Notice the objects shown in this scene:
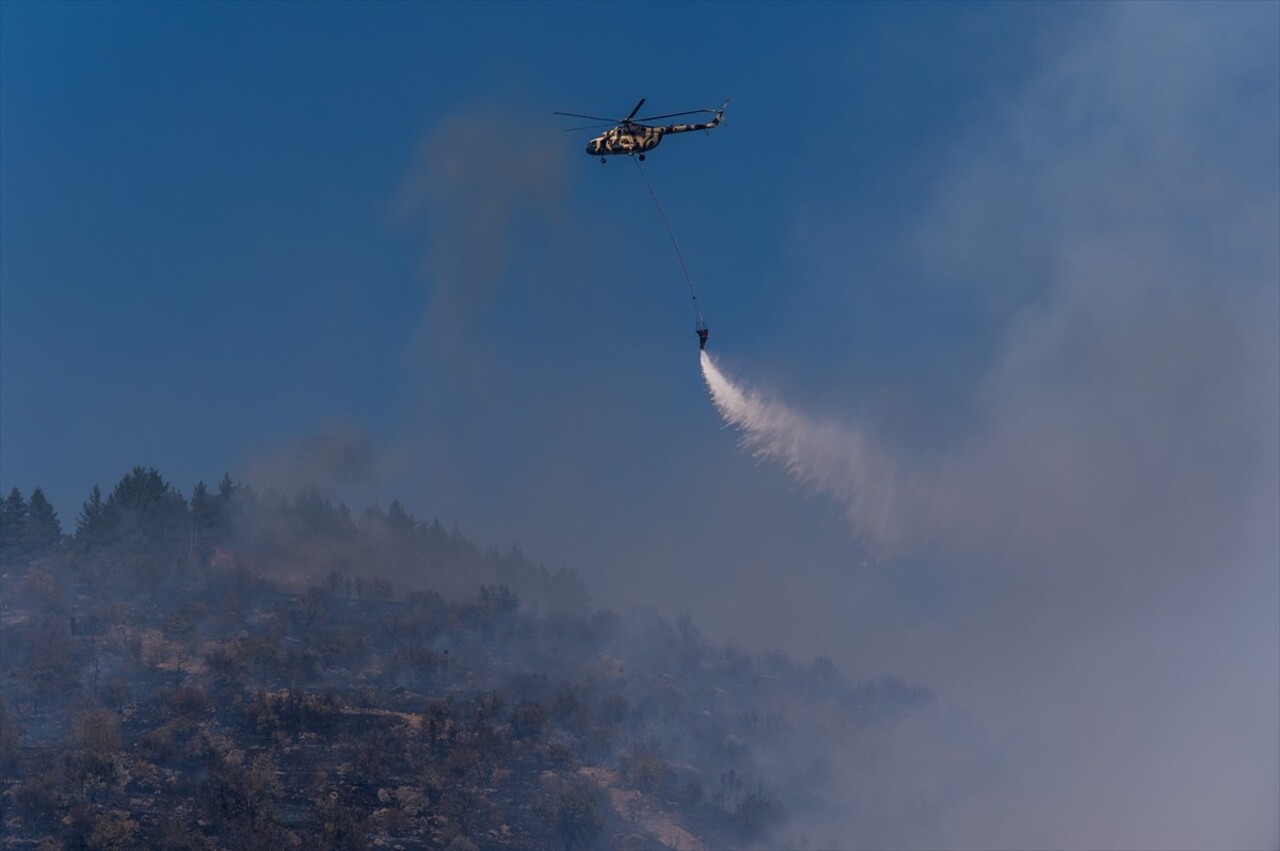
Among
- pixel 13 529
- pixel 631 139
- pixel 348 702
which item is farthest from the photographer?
pixel 13 529

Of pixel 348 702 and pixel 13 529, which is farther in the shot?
pixel 13 529

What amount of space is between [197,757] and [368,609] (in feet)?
123

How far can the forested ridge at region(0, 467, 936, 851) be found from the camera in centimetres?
9212

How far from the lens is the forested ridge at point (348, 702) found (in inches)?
3627

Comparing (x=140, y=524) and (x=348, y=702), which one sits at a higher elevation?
(x=140, y=524)

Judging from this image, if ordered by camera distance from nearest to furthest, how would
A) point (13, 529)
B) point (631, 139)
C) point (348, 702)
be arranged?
point (631, 139) < point (348, 702) < point (13, 529)

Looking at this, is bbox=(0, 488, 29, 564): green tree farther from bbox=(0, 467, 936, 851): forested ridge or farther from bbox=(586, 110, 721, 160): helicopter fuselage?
bbox=(586, 110, 721, 160): helicopter fuselage

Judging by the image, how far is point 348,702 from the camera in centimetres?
10700

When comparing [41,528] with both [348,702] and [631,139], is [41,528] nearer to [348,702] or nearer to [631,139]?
[348,702]

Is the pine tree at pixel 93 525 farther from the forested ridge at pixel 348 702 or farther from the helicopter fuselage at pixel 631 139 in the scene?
the helicopter fuselage at pixel 631 139

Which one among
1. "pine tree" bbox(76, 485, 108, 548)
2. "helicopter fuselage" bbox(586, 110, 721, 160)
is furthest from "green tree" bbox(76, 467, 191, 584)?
"helicopter fuselage" bbox(586, 110, 721, 160)

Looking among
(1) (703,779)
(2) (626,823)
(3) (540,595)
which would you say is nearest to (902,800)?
(1) (703,779)

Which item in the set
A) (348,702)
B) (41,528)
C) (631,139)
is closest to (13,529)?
(41,528)

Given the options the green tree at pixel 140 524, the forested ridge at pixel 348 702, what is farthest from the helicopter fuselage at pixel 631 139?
the green tree at pixel 140 524
